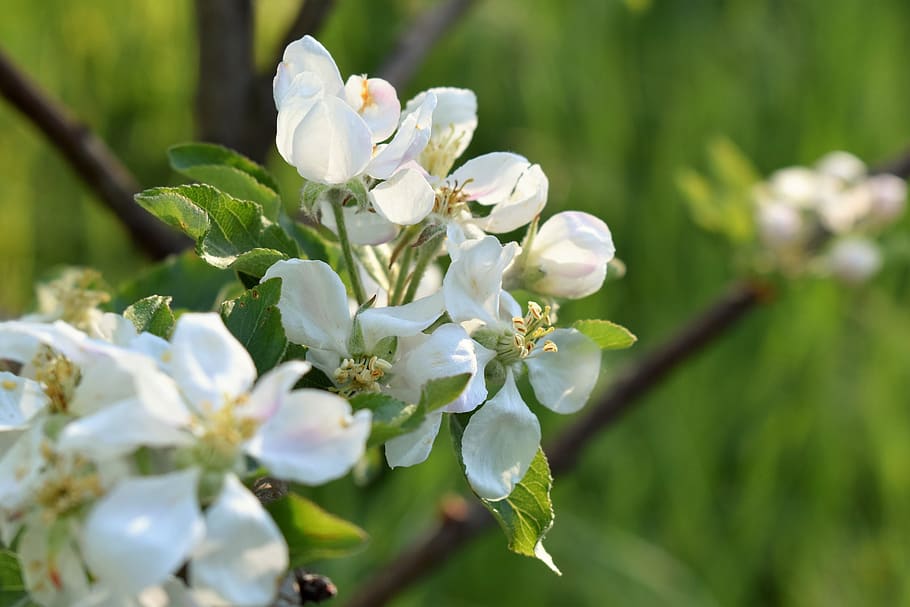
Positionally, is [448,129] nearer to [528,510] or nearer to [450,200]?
[450,200]

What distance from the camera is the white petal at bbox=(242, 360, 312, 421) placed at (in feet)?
1.42

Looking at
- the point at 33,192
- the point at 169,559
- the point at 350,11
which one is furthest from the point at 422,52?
the point at 33,192

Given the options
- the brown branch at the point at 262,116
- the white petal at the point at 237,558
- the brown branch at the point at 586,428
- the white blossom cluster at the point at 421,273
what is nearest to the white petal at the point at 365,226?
the white blossom cluster at the point at 421,273

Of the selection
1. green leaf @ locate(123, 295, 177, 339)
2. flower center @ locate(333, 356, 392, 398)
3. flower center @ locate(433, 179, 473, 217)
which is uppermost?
flower center @ locate(433, 179, 473, 217)

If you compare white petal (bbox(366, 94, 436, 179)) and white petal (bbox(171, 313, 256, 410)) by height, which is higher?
white petal (bbox(366, 94, 436, 179))

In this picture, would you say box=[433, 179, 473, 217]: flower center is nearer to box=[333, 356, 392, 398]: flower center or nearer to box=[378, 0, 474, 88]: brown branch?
box=[333, 356, 392, 398]: flower center

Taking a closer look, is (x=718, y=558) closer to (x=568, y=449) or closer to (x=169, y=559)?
(x=568, y=449)

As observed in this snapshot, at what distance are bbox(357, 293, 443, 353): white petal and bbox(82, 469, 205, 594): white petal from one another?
141 millimetres

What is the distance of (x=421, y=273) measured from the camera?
59cm

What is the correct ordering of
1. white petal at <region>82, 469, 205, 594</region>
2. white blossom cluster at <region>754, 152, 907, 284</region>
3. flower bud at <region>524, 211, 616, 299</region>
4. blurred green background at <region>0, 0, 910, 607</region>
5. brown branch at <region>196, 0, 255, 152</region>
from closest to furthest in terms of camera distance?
white petal at <region>82, 469, 205, 594</region> < flower bud at <region>524, 211, 616, 299</region> < brown branch at <region>196, 0, 255, 152</region> < white blossom cluster at <region>754, 152, 907, 284</region> < blurred green background at <region>0, 0, 910, 607</region>

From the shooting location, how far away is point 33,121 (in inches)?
39.5

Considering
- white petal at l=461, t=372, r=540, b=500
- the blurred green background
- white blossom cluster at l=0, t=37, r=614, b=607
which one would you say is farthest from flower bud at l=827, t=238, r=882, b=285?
white petal at l=461, t=372, r=540, b=500

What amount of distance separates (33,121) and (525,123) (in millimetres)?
1685

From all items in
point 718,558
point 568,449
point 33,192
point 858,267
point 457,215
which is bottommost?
point 718,558
